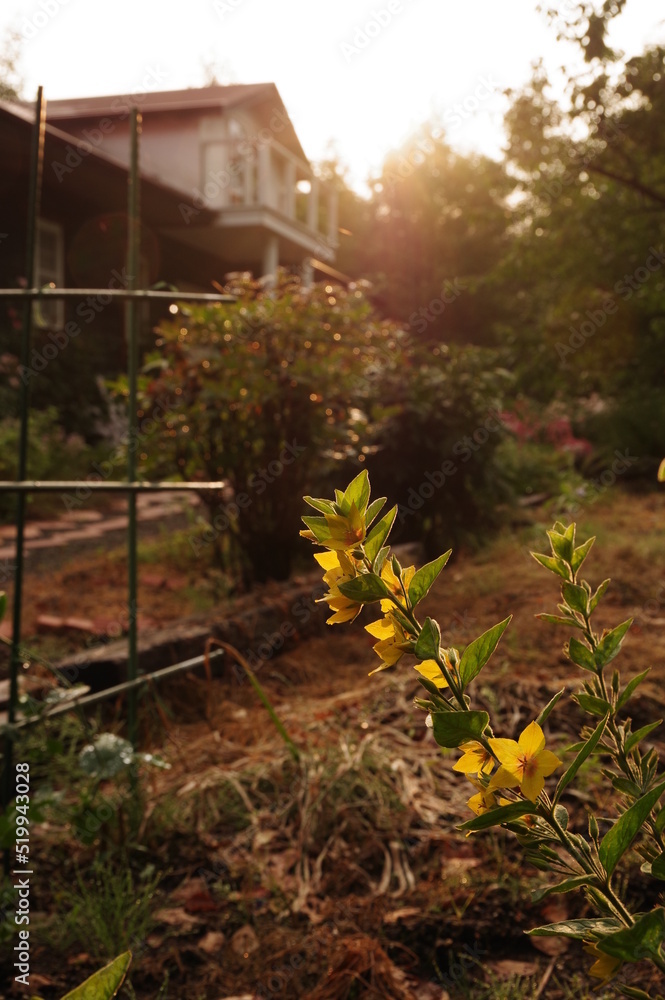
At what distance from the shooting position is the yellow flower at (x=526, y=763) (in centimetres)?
62

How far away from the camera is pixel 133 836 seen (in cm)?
201

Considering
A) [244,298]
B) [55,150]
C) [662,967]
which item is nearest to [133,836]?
[662,967]

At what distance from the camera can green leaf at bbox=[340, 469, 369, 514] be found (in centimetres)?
65

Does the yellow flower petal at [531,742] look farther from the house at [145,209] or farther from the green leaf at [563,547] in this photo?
the house at [145,209]

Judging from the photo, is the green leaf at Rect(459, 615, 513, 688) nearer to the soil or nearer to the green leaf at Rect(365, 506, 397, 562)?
the green leaf at Rect(365, 506, 397, 562)

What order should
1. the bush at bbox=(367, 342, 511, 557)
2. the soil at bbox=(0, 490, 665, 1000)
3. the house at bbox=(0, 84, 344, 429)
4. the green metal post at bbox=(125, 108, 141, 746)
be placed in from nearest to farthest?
the soil at bbox=(0, 490, 665, 1000), the green metal post at bbox=(125, 108, 141, 746), the bush at bbox=(367, 342, 511, 557), the house at bbox=(0, 84, 344, 429)

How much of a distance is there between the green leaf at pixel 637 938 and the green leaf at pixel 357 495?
33 centimetres

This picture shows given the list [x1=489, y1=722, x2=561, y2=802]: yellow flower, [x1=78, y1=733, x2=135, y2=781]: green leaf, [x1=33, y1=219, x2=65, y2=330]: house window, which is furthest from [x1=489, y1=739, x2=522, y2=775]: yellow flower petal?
[x1=33, y1=219, x2=65, y2=330]: house window

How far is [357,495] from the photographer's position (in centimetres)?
67

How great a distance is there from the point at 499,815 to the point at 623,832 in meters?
0.09

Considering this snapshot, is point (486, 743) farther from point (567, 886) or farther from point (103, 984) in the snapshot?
point (103, 984)

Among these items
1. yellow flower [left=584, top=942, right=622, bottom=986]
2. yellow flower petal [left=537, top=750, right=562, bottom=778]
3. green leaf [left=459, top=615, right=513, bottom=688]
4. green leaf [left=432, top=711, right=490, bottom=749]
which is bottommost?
yellow flower [left=584, top=942, right=622, bottom=986]

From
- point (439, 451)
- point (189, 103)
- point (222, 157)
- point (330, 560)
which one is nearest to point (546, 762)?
point (330, 560)

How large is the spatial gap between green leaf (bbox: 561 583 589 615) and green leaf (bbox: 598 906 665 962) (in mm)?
277
